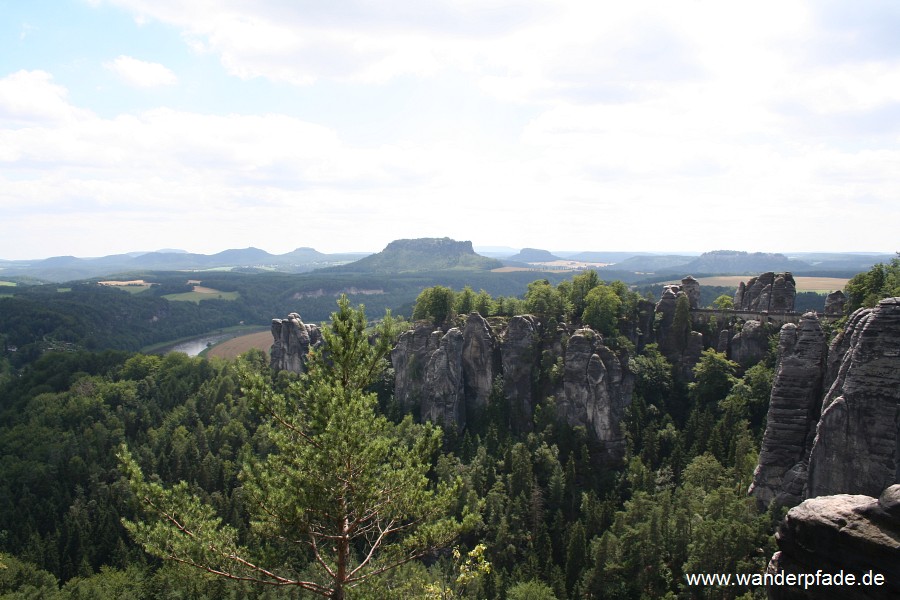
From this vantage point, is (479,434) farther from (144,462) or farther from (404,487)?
(404,487)

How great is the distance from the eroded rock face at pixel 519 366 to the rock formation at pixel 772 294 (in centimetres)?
2753

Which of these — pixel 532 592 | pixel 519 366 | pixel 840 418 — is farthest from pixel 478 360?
pixel 840 418

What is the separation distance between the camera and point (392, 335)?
22.4m

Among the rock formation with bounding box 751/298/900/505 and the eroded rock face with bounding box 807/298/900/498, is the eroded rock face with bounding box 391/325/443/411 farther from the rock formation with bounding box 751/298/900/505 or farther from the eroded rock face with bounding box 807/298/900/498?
the eroded rock face with bounding box 807/298/900/498

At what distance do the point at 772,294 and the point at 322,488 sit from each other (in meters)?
69.0

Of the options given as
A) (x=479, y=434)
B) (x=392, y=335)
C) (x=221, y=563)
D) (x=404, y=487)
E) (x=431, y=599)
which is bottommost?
(x=479, y=434)

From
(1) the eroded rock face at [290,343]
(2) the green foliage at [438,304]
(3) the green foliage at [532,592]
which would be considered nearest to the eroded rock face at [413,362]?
(2) the green foliage at [438,304]

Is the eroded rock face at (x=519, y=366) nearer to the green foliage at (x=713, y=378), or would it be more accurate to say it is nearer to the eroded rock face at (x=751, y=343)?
the green foliage at (x=713, y=378)

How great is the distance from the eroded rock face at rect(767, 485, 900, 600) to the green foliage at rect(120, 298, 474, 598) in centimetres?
1082

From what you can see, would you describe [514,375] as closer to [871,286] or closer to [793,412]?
[793,412]

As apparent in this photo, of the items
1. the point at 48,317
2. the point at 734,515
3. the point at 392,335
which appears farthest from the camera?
the point at 48,317

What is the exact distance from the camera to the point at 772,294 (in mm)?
71562

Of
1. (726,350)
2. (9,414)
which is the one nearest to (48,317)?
(9,414)

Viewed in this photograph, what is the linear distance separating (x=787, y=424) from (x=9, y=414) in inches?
4131
